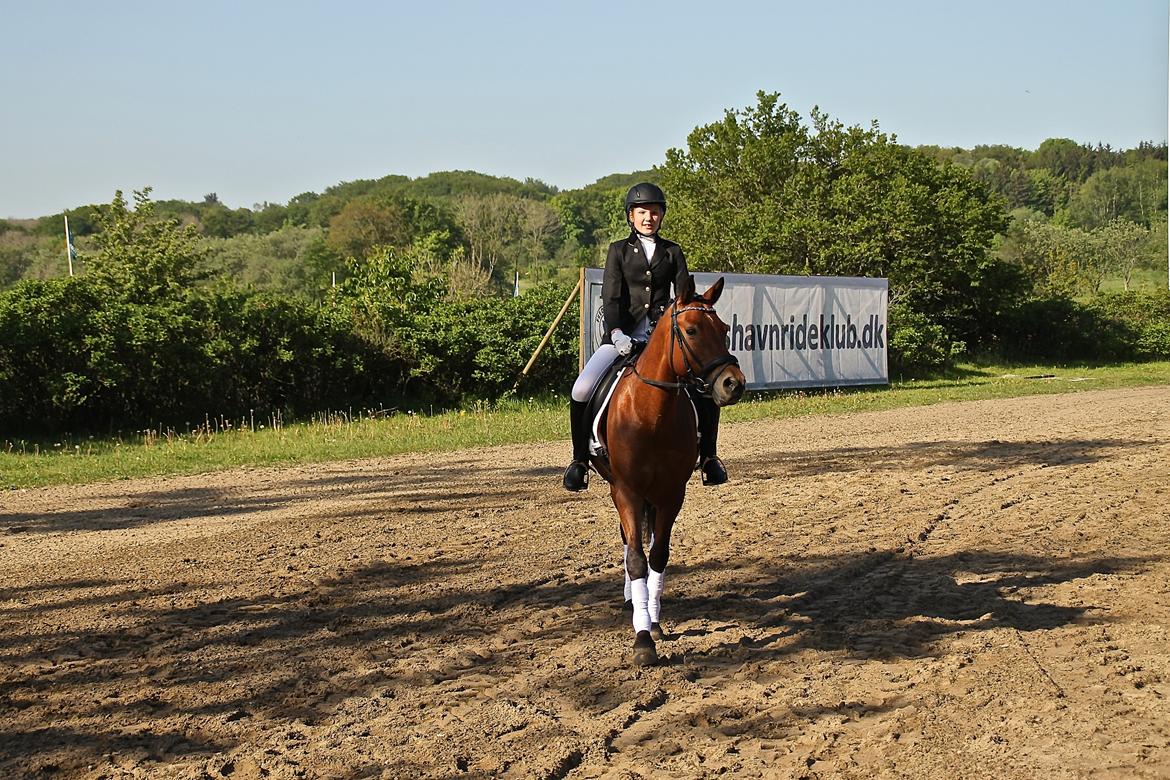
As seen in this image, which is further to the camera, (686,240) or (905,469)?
(686,240)

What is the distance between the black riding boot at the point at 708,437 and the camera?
7527mm

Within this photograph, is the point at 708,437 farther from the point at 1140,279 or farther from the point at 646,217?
the point at 1140,279

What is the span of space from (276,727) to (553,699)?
1388mm

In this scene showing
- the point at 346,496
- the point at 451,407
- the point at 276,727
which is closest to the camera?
the point at 276,727

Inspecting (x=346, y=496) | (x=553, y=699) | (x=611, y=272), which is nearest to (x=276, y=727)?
(x=553, y=699)

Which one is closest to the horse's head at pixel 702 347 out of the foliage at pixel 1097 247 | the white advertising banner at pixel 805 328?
the white advertising banner at pixel 805 328

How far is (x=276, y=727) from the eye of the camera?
5.52 m

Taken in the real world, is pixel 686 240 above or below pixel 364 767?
above

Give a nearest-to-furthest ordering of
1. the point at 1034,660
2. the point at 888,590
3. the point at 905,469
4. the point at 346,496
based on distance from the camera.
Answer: the point at 1034,660
the point at 888,590
the point at 346,496
the point at 905,469

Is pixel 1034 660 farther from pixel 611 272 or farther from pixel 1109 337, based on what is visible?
pixel 1109 337

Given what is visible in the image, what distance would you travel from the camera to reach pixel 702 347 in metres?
6.56

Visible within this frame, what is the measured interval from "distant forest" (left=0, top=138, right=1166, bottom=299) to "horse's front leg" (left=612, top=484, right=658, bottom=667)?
60.6 ft

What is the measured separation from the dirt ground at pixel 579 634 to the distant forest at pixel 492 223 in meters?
14.5

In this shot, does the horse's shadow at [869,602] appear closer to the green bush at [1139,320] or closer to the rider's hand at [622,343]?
the rider's hand at [622,343]
